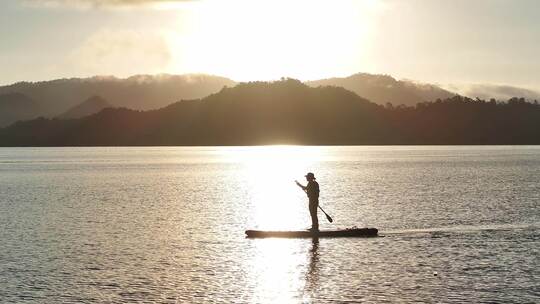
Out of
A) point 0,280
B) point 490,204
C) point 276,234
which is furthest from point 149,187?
point 0,280

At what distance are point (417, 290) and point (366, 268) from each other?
639 cm

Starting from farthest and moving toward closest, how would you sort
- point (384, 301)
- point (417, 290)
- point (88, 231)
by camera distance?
1. point (88, 231)
2. point (417, 290)
3. point (384, 301)

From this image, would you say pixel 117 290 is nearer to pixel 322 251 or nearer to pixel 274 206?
pixel 322 251

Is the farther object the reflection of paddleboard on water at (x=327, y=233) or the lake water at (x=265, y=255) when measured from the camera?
the reflection of paddleboard on water at (x=327, y=233)

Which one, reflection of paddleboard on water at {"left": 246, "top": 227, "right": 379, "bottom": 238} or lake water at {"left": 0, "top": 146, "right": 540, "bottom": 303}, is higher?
reflection of paddleboard on water at {"left": 246, "top": 227, "right": 379, "bottom": 238}

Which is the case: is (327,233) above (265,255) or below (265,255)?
above

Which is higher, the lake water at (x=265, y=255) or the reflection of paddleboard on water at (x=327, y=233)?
the reflection of paddleboard on water at (x=327, y=233)

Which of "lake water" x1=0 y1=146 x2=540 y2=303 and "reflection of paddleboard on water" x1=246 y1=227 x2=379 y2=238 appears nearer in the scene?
"lake water" x1=0 y1=146 x2=540 y2=303

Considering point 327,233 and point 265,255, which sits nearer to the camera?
point 265,255

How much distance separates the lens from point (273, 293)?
3628 cm

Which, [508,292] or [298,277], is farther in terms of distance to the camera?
[298,277]

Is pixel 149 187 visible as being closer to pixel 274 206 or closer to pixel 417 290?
pixel 274 206

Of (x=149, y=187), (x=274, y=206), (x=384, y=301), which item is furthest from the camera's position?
(x=149, y=187)

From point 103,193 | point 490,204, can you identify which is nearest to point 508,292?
point 490,204
